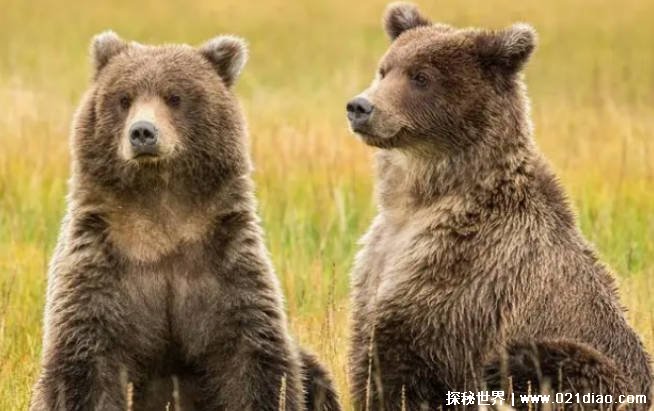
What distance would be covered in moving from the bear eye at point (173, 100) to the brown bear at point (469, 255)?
829 mm

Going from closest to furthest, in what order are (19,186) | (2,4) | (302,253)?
(302,253), (19,186), (2,4)

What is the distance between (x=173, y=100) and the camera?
777cm

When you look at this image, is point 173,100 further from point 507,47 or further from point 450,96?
point 507,47

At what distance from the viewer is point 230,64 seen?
8.08 metres

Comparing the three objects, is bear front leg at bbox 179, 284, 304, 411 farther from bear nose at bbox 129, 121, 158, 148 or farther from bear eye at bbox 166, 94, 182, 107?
Result: bear eye at bbox 166, 94, 182, 107

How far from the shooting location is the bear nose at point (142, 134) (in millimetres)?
7375

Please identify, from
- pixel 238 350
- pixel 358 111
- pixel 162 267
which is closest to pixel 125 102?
pixel 162 267

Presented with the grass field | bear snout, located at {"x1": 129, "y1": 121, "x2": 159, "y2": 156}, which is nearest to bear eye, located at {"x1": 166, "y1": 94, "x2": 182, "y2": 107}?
bear snout, located at {"x1": 129, "y1": 121, "x2": 159, "y2": 156}

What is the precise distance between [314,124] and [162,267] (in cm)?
742

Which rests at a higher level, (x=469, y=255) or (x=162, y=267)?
(x=469, y=255)

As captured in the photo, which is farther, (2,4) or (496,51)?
(2,4)

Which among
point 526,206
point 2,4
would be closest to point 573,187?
point 526,206

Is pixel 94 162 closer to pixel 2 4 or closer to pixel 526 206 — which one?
pixel 526 206

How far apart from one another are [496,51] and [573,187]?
15.5 ft
